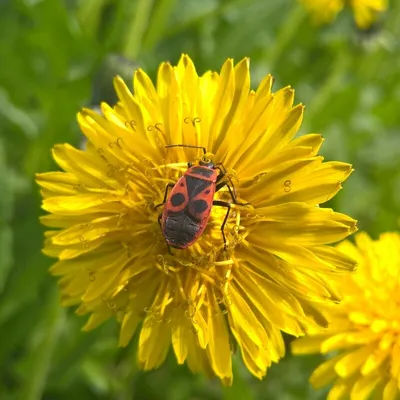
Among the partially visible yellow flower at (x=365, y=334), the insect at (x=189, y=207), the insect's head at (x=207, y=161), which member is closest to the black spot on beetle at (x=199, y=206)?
the insect at (x=189, y=207)

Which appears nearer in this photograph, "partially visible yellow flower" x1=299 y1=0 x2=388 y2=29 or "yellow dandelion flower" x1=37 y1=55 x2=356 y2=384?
"yellow dandelion flower" x1=37 y1=55 x2=356 y2=384

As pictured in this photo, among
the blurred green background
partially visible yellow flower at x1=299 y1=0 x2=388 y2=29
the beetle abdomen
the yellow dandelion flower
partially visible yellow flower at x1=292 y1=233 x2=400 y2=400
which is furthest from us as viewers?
partially visible yellow flower at x1=299 y1=0 x2=388 y2=29

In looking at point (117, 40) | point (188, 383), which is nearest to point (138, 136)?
point (188, 383)

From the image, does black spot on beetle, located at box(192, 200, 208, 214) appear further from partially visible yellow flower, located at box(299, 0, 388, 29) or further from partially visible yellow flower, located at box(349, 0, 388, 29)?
partially visible yellow flower, located at box(349, 0, 388, 29)

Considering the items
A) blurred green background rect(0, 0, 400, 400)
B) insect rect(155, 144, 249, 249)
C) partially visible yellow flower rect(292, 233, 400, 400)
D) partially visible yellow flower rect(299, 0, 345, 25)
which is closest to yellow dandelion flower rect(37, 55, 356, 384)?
insect rect(155, 144, 249, 249)

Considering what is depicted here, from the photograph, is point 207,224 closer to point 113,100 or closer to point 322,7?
point 113,100

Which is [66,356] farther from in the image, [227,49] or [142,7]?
[227,49]
